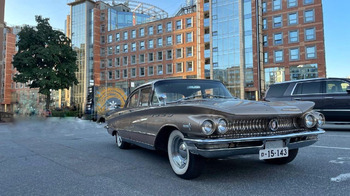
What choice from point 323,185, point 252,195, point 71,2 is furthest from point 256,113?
point 71,2

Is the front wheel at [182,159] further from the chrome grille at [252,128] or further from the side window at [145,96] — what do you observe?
the side window at [145,96]

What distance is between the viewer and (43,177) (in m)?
4.04

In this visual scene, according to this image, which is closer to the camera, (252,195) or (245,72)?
(252,195)

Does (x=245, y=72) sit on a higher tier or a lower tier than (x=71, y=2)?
lower

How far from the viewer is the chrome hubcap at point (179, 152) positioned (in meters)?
3.77

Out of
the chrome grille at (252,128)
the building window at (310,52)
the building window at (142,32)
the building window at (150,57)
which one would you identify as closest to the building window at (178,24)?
the building window at (150,57)

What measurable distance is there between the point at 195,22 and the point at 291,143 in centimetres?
4531

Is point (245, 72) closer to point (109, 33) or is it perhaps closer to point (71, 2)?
point (109, 33)

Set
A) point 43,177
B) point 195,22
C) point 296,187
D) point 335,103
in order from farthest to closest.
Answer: point 195,22, point 335,103, point 43,177, point 296,187

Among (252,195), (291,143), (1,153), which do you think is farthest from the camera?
(1,153)

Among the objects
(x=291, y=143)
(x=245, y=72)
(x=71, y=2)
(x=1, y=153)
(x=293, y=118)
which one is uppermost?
(x=71, y=2)

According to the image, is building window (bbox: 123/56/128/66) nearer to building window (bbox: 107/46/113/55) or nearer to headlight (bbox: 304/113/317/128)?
building window (bbox: 107/46/113/55)

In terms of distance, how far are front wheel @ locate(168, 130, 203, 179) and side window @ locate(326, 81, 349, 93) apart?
8.46 meters

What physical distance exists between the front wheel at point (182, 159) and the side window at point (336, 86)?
846 cm
